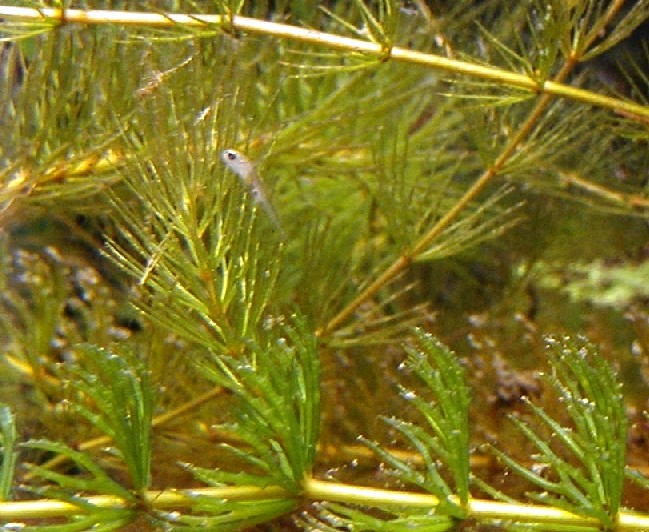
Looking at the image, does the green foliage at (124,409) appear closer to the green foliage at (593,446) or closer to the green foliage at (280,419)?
the green foliage at (280,419)

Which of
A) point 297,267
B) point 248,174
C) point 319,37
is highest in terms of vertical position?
point 319,37

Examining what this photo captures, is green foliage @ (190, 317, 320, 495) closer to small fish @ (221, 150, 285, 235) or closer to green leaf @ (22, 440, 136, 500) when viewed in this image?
green leaf @ (22, 440, 136, 500)

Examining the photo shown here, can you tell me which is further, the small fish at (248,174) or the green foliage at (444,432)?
the small fish at (248,174)

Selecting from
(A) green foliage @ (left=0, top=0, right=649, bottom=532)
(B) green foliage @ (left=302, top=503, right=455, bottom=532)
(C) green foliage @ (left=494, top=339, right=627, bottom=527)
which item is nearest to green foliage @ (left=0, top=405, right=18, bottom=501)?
(A) green foliage @ (left=0, top=0, right=649, bottom=532)

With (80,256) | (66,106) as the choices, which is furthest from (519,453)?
(80,256)

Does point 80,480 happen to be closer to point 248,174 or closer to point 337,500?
point 337,500

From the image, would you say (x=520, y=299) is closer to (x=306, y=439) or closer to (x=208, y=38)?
(x=208, y=38)

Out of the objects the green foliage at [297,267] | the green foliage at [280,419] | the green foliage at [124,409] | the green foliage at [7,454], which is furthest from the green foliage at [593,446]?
the green foliage at [7,454]

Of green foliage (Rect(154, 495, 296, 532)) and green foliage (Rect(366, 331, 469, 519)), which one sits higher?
green foliage (Rect(366, 331, 469, 519))

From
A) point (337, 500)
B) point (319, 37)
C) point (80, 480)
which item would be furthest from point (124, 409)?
point (319, 37)
